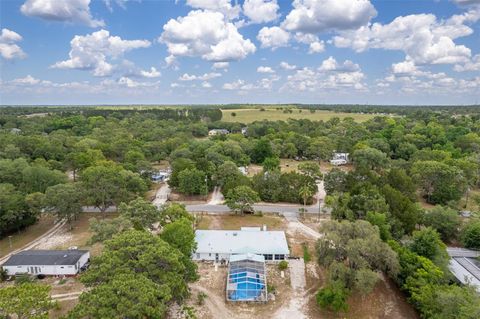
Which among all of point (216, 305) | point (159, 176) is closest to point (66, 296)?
point (216, 305)

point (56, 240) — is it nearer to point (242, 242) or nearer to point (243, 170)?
point (242, 242)

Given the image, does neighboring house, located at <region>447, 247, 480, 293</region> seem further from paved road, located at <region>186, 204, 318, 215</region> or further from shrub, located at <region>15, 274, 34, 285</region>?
shrub, located at <region>15, 274, 34, 285</region>

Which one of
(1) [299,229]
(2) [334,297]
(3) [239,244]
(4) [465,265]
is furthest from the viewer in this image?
(1) [299,229]

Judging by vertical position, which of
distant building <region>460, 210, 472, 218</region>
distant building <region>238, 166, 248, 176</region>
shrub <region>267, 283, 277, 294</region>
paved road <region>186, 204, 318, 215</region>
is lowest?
shrub <region>267, 283, 277, 294</region>

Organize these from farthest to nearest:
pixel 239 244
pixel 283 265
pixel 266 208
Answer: pixel 266 208, pixel 239 244, pixel 283 265

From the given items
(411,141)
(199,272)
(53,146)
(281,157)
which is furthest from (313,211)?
(53,146)

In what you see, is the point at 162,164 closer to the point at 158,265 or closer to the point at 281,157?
the point at 281,157

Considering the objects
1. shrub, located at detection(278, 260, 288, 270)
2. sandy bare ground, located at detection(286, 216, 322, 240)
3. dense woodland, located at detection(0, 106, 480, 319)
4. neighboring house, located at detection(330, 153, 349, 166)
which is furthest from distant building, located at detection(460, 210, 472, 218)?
neighboring house, located at detection(330, 153, 349, 166)
